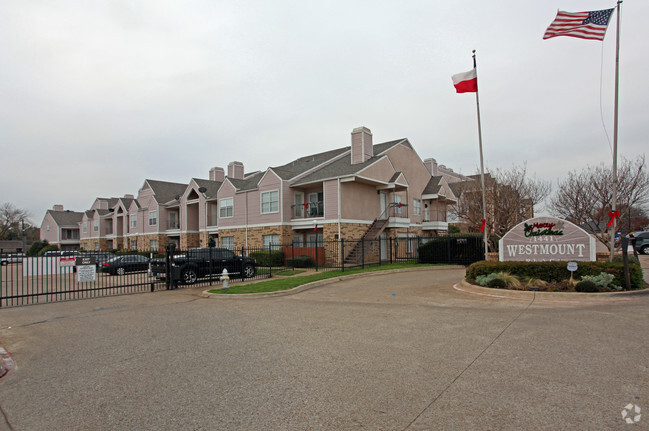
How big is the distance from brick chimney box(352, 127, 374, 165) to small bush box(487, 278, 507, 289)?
16.9 metres

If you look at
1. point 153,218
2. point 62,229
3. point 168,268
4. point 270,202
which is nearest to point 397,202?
point 270,202

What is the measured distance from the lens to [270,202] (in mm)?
28641

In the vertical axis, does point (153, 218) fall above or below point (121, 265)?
above

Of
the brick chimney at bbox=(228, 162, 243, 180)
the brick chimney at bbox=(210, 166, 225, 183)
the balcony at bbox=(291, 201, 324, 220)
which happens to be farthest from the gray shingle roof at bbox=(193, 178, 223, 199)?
the balcony at bbox=(291, 201, 324, 220)

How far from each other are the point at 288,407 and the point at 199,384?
59.3 inches

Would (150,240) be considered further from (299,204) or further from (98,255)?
(98,255)

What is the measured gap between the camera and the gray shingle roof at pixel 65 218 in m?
61.6

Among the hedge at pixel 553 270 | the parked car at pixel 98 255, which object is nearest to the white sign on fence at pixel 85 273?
the parked car at pixel 98 255

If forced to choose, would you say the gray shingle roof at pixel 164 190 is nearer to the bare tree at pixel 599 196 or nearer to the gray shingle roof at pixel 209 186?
the gray shingle roof at pixel 209 186

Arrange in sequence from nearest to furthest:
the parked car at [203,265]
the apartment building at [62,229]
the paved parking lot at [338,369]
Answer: the paved parking lot at [338,369] → the parked car at [203,265] → the apartment building at [62,229]

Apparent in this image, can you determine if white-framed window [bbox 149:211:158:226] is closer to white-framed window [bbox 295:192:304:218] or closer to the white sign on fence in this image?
white-framed window [bbox 295:192:304:218]

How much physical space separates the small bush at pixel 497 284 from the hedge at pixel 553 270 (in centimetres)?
Result: 92

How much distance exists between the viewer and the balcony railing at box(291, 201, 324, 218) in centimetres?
2766

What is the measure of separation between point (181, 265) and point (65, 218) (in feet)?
190
